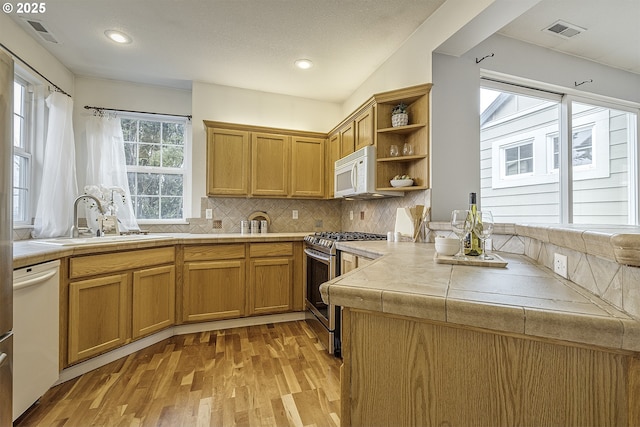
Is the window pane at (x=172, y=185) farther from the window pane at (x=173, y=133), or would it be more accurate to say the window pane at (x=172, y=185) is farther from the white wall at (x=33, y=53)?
the white wall at (x=33, y=53)

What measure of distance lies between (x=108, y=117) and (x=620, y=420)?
4166 mm

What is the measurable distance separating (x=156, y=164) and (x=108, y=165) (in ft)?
1.59

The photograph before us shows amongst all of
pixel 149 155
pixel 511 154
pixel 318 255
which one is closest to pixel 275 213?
pixel 318 255

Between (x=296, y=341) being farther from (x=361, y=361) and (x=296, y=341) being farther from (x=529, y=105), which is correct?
(x=529, y=105)

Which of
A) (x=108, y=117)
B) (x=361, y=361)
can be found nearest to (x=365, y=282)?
(x=361, y=361)

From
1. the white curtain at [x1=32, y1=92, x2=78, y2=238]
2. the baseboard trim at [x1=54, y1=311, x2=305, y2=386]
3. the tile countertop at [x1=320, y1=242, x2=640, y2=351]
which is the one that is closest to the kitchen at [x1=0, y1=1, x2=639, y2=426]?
the white curtain at [x1=32, y1=92, x2=78, y2=238]

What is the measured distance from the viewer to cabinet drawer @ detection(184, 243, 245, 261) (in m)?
2.69

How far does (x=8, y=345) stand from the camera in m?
1.25

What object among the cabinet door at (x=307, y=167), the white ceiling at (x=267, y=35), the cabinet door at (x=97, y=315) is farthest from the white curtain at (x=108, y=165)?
the cabinet door at (x=307, y=167)

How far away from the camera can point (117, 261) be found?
214 centimetres

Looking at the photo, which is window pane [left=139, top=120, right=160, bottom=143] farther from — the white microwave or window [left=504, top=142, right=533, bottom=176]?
window [left=504, top=142, right=533, bottom=176]

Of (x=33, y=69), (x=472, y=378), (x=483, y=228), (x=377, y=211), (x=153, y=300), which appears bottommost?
(x=153, y=300)

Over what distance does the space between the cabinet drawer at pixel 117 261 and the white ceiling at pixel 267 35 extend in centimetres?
186

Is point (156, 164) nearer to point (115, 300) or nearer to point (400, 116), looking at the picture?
point (115, 300)
